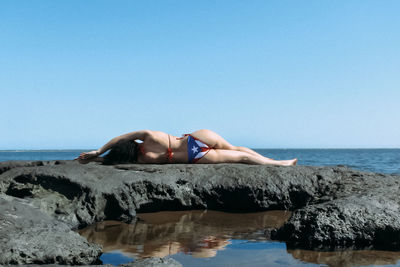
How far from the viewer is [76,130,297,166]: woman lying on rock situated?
5.34m

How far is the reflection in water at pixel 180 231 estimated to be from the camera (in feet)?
9.88

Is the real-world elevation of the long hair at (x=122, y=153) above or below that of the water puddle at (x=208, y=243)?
above

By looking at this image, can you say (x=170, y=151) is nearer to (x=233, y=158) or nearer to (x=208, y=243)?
(x=233, y=158)

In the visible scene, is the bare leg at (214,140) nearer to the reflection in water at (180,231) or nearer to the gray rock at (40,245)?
the reflection in water at (180,231)

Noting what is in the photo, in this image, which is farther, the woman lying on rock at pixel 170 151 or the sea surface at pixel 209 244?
the woman lying on rock at pixel 170 151

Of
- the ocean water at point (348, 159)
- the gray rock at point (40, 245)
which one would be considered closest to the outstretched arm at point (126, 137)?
the gray rock at point (40, 245)

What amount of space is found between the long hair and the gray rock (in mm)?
2464

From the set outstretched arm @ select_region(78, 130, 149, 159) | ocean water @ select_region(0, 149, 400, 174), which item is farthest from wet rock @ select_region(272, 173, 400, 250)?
ocean water @ select_region(0, 149, 400, 174)

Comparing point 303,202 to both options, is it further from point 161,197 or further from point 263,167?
point 161,197

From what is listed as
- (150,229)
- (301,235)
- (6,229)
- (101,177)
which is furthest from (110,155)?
(301,235)

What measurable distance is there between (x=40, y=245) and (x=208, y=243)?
1.33 metres

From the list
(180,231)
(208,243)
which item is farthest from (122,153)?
(208,243)

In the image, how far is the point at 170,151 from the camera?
5480 mm

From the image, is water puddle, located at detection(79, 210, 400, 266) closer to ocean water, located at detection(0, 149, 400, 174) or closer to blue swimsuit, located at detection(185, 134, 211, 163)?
blue swimsuit, located at detection(185, 134, 211, 163)
